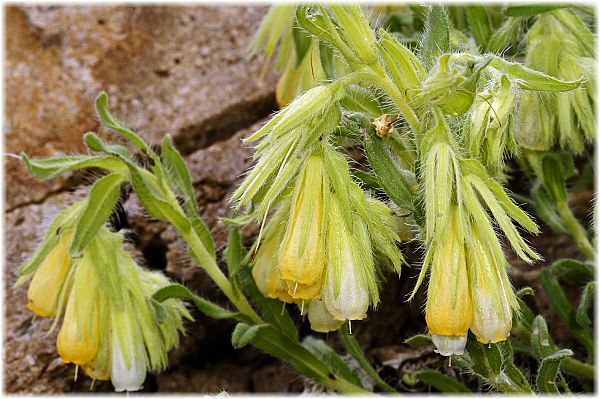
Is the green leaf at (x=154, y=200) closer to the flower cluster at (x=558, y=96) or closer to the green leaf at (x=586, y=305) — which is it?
the flower cluster at (x=558, y=96)

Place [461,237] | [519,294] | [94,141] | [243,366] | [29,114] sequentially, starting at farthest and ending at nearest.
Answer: [29,114]
[243,366]
[94,141]
[519,294]
[461,237]

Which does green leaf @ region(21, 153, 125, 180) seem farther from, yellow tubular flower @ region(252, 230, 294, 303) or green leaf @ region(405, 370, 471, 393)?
green leaf @ region(405, 370, 471, 393)

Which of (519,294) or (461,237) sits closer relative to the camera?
(461,237)

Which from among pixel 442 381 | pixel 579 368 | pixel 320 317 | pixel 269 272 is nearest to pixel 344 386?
pixel 442 381

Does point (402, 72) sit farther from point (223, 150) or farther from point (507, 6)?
point (223, 150)

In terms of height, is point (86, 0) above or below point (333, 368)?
above

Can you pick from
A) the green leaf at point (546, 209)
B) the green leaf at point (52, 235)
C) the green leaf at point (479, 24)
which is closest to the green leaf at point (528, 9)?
the green leaf at point (479, 24)

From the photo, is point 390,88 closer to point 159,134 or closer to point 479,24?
point 479,24

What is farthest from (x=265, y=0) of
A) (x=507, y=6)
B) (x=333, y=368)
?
(x=333, y=368)
